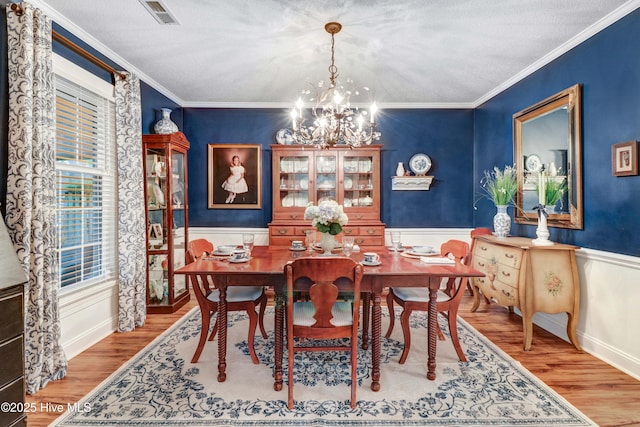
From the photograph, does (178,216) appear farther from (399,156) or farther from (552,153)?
(552,153)

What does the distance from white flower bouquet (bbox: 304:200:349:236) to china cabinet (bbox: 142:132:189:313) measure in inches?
79.2

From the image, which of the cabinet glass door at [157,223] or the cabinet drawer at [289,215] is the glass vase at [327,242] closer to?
the cabinet drawer at [289,215]

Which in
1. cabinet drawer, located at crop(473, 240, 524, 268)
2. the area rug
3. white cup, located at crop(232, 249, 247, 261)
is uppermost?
white cup, located at crop(232, 249, 247, 261)

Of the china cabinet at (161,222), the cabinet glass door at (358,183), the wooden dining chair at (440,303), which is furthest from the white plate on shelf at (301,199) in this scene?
the wooden dining chair at (440,303)

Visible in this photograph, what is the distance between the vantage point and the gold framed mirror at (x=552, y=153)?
113 inches

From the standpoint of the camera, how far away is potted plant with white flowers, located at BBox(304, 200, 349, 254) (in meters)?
2.46

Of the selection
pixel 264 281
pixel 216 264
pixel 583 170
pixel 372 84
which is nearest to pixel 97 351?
pixel 216 264

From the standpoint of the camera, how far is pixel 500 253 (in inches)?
122

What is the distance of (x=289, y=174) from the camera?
179 inches

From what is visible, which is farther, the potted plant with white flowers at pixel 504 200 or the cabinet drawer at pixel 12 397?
the potted plant with white flowers at pixel 504 200

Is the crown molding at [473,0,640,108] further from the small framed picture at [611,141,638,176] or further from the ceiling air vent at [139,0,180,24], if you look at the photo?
the ceiling air vent at [139,0,180,24]

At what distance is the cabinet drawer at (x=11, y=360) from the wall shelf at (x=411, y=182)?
4105 millimetres

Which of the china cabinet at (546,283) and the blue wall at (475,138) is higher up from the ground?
the blue wall at (475,138)

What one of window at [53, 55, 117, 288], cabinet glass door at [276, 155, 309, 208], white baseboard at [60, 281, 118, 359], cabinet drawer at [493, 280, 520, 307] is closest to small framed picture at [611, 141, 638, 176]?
cabinet drawer at [493, 280, 520, 307]
